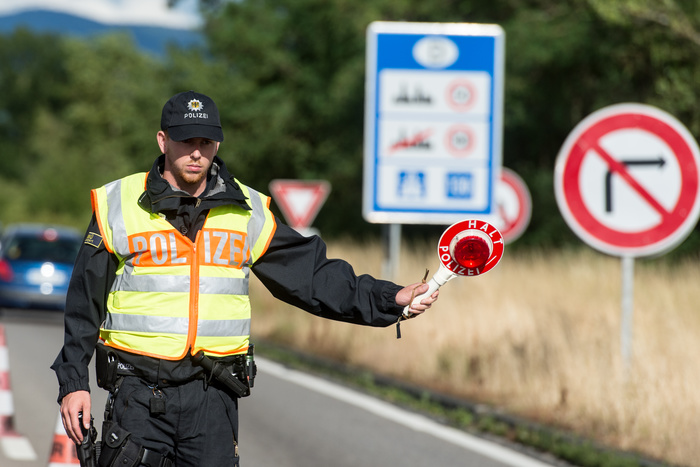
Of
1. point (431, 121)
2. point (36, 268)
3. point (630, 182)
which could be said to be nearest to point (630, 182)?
point (630, 182)

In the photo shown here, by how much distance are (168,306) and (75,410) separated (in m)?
0.46

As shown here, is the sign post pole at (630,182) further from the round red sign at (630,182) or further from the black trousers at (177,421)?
the black trousers at (177,421)

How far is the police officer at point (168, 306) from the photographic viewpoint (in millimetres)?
4035

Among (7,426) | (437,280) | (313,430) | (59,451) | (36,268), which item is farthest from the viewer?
(36,268)

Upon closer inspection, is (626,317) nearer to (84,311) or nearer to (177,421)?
(177,421)

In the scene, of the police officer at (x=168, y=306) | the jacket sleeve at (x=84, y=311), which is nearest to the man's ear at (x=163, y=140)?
the police officer at (x=168, y=306)

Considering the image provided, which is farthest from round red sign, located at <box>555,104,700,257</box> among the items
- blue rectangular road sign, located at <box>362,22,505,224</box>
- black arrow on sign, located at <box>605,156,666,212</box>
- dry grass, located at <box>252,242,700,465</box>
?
blue rectangular road sign, located at <box>362,22,505,224</box>

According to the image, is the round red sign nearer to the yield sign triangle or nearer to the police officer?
the police officer

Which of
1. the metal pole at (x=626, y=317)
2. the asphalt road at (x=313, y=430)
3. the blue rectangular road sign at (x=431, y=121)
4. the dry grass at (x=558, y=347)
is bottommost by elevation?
the asphalt road at (x=313, y=430)

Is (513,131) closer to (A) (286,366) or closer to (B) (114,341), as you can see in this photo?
(A) (286,366)

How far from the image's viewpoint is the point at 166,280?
405cm

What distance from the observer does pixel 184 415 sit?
13.3 ft

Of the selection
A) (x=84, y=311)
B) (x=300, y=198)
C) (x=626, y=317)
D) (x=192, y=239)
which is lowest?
(x=626, y=317)

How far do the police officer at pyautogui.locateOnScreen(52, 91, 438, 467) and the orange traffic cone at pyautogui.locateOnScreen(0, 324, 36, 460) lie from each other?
11.8 ft
